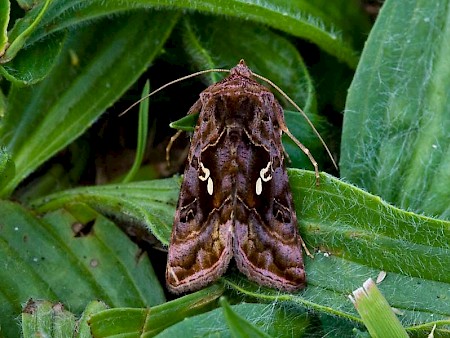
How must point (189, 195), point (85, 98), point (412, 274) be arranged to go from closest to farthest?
point (412, 274)
point (189, 195)
point (85, 98)

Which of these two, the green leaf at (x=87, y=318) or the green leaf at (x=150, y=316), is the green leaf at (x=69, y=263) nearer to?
the green leaf at (x=87, y=318)

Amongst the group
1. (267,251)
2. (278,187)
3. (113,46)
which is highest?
(113,46)

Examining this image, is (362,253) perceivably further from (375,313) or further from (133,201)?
(133,201)

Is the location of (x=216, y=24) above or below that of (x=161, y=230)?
above

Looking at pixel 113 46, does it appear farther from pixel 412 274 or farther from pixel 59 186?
pixel 412 274

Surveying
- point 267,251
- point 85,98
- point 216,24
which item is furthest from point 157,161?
point 267,251

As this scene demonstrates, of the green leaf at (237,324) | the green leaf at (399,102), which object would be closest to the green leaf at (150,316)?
the green leaf at (237,324)

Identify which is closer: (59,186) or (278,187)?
(278,187)
